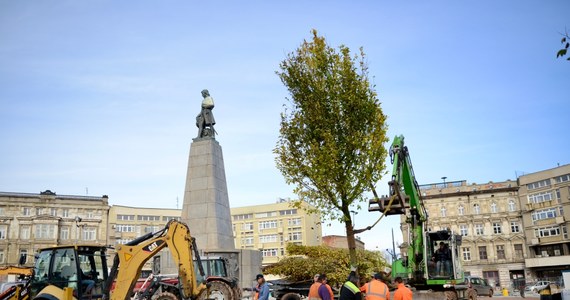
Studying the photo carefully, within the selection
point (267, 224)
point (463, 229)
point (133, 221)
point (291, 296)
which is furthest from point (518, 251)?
point (133, 221)

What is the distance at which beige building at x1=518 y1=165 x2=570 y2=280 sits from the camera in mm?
60031

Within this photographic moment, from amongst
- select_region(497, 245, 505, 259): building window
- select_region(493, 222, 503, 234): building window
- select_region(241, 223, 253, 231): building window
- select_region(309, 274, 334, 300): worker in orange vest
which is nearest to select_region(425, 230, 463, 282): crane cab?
select_region(309, 274, 334, 300): worker in orange vest

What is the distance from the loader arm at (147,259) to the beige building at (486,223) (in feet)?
195

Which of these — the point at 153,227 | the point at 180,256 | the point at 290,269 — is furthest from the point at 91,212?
the point at 180,256

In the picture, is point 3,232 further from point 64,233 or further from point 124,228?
point 124,228

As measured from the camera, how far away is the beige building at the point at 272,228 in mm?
84812

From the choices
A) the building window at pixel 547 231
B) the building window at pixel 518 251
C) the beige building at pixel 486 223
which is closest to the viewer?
the building window at pixel 547 231

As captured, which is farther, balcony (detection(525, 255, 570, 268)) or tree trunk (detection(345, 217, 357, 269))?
balcony (detection(525, 255, 570, 268))

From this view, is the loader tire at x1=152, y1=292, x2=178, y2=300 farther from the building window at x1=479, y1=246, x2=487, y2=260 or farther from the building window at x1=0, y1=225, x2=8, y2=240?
the building window at x1=0, y1=225, x2=8, y2=240

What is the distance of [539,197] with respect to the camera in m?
64.2

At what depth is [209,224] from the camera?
78.8 feet

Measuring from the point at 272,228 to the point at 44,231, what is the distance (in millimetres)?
35877

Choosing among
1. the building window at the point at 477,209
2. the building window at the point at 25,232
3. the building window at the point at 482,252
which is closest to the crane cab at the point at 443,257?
Answer: the building window at the point at 482,252

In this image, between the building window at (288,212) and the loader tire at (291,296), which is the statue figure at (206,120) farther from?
the building window at (288,212)
